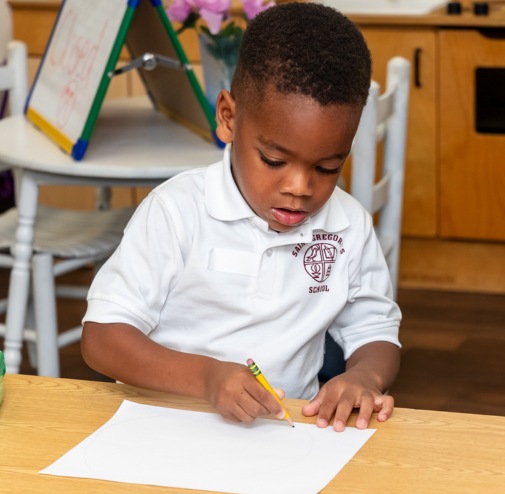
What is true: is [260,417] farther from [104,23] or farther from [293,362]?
[104,23]

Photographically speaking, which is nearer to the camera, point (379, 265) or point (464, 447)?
point (464, 447)

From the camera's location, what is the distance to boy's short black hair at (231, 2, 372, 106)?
106cm

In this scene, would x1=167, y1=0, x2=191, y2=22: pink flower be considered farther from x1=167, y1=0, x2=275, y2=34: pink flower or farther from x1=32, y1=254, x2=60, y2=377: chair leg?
x1=32, y1=254, x2=60, y2=377: chair leg

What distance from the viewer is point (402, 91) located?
2424 mm

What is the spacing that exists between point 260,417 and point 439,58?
2712 millimetres

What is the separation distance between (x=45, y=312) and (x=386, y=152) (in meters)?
0.86

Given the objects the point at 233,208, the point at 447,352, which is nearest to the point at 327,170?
the point at 233,208

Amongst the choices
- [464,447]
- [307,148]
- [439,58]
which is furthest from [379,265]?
[439,58]

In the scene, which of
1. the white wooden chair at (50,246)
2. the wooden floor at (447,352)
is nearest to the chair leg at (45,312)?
the white wooden chair at (50,246)

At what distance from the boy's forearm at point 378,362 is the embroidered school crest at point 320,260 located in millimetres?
99

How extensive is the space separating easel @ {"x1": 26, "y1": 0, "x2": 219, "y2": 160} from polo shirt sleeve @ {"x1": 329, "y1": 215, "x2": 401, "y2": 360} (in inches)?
35.1

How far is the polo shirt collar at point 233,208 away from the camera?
123 cm

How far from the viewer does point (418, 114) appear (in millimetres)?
3604

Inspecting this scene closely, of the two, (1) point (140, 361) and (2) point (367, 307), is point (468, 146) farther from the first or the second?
(1) point (140, 361)
